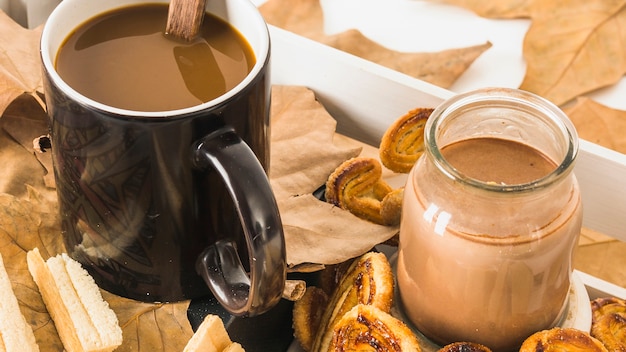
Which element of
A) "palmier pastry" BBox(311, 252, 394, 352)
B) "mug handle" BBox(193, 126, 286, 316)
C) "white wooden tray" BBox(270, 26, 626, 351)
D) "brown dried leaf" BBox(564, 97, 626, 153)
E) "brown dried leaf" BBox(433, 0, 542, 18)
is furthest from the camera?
"brown dried leaf" BBox(433, 0, 542, 18)

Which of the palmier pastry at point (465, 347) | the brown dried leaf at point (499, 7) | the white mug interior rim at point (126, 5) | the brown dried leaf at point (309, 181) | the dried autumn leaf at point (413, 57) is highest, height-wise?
the white mug interior rim at point (126, 5)

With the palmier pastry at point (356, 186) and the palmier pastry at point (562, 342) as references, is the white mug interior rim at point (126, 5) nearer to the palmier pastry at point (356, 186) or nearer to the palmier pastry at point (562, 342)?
the palmier pastry at point (356, 186)

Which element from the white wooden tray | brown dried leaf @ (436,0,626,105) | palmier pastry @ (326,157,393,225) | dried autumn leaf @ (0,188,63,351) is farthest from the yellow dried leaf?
dried autumn leaf @ (0,188,63,351)

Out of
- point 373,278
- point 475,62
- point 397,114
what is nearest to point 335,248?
point 373,278

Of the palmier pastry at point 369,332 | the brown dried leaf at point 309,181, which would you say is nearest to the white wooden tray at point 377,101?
the brown dried leaf at point 309,181

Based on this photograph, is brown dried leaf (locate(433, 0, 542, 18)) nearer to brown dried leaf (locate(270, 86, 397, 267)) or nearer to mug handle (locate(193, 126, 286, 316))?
brown dried leaf (locate(270, 86, 397, 267))

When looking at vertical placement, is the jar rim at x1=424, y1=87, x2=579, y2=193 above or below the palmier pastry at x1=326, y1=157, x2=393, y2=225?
above

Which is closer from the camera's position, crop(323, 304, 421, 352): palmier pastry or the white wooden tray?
crop(323, 304, 421, 352): palmier pastry
